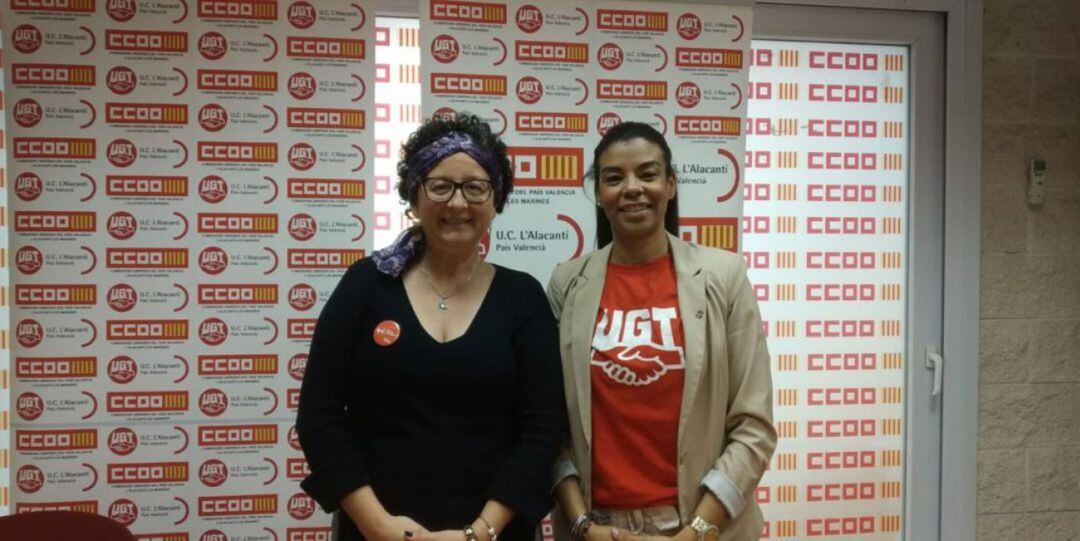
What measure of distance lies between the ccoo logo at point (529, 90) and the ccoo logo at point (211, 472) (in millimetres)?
1434

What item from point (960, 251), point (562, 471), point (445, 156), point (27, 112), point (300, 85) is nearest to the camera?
point (445, 156)

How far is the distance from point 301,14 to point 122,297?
99cm

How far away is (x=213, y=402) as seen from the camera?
2318 millimetres

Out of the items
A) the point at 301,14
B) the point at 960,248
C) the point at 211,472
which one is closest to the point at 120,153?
the point at 301,14

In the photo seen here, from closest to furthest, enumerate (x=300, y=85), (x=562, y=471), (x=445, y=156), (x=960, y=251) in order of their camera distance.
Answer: (x=445, y=156)
(x=562, y=471)
(x=300, y=85)
(x=960, y=251)

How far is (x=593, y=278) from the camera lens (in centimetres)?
186

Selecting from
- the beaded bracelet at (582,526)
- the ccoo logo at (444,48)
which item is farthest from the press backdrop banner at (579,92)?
the beaded bracelet at (582,526)

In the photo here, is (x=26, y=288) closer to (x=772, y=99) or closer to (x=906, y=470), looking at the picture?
(x=772, y=99)

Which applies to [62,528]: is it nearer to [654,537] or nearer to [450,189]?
[450,189]

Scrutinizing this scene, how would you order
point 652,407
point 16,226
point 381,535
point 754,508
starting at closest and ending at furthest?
point 381,535 → point 652,407 → point 754,508 → point 16,226

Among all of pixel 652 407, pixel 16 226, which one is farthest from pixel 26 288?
pixel 652 407

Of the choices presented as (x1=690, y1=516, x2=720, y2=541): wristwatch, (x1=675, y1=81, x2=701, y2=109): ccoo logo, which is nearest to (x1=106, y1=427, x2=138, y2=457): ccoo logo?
(x1=690, y1=516, x2=720, y2=541): wristwatch

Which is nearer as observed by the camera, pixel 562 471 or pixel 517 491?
pixel 517 491

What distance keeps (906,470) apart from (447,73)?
7.16 ft
